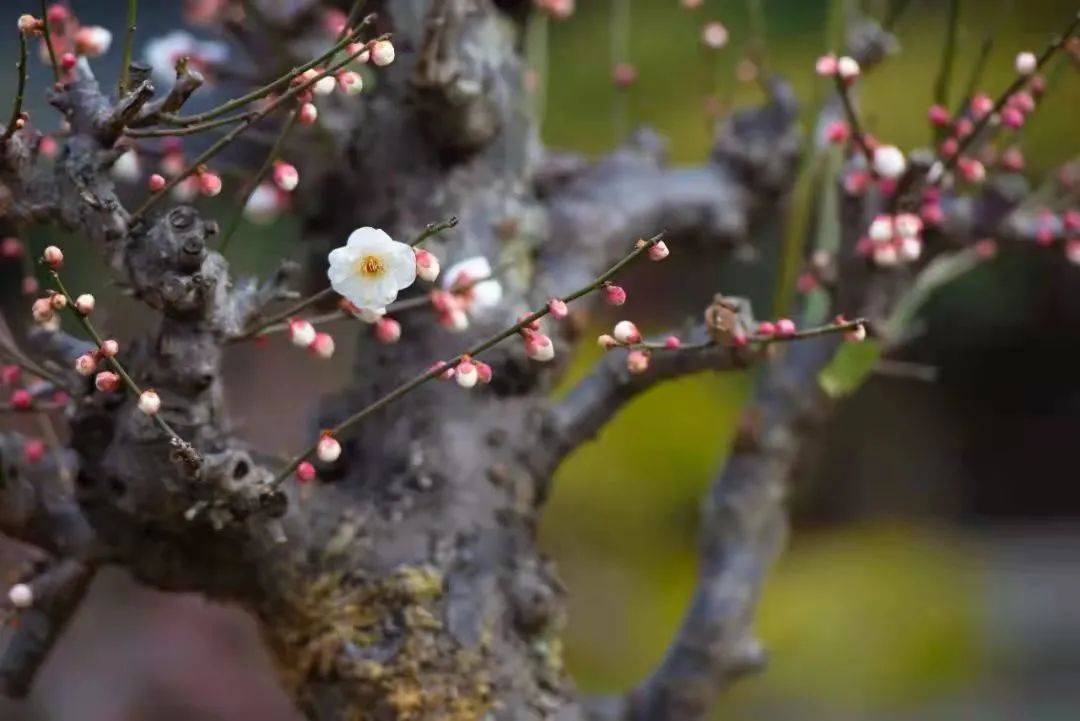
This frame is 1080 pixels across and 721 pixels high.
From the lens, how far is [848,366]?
3.31 feet

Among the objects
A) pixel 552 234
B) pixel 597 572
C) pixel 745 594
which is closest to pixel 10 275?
pixel 597 572

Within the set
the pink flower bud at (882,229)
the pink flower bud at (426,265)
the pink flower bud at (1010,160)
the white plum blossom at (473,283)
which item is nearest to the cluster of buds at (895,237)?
the pink flower bud at (882,229)

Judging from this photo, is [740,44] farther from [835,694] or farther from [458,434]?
[458,434]

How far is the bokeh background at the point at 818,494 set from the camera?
209cm

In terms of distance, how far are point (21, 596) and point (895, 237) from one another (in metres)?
0.63

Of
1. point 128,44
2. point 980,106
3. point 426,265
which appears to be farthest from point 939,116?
A: point 128,44

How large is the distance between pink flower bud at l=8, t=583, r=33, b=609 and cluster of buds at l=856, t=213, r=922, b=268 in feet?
2.01

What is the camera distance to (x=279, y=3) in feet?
3.70

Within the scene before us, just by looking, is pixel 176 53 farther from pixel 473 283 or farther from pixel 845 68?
pixel 845 68

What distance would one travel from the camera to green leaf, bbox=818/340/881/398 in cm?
99

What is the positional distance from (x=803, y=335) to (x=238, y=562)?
0.39 meters

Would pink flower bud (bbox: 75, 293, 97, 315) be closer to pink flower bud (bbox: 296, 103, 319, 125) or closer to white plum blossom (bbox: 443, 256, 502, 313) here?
pink flower bud (bbox: 296, 103, 319, 125)

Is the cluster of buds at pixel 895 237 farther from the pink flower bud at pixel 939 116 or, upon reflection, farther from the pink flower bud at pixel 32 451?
the pink flower bud at pixel 32 451

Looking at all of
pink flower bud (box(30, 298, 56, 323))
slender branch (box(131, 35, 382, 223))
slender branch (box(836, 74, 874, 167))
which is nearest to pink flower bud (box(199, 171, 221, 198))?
slender branch (box(131, 35, 382, 223))
